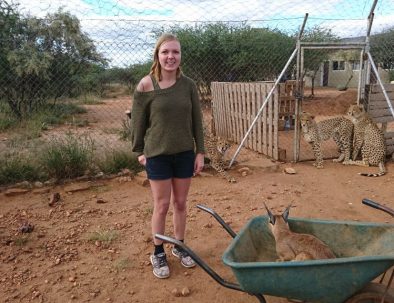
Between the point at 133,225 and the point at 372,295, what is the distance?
2.98 meters

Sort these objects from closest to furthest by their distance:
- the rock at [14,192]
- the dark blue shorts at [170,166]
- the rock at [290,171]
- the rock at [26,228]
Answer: the dark blue shorts at [170,166] < the rock at [26,228] < the rock at [14,192] < the rock at [290,171]

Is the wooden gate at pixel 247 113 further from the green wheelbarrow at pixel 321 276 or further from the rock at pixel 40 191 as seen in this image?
the green wheelbarrow at pixel 321 276

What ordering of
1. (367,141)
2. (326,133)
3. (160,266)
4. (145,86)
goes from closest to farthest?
(145,86)
(160,266)
(367,141)
(326,133)

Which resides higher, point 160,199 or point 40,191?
point 160,199

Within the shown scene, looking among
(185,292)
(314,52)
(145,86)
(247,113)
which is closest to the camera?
(145,86)

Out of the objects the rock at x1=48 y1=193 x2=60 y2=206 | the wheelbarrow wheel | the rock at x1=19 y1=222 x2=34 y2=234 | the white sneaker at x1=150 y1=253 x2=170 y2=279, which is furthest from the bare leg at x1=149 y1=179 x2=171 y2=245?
the rock at x1=48 y1=193 x2=60 y2=206

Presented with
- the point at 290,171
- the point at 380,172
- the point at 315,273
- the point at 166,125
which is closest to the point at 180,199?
the point at 166,125

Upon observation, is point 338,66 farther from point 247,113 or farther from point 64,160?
point 64,160

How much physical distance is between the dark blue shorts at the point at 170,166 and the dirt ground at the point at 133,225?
38.8 inches

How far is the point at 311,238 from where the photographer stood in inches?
106

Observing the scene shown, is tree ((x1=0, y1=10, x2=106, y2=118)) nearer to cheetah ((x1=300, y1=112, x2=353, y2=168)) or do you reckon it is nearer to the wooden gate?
the wooden gate

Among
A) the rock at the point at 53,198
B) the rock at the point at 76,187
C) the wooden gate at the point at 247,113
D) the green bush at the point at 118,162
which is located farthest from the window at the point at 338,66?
the rock at the point at 53,198

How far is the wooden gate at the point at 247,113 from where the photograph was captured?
7227 millimetres

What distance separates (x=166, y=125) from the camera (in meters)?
3.12
